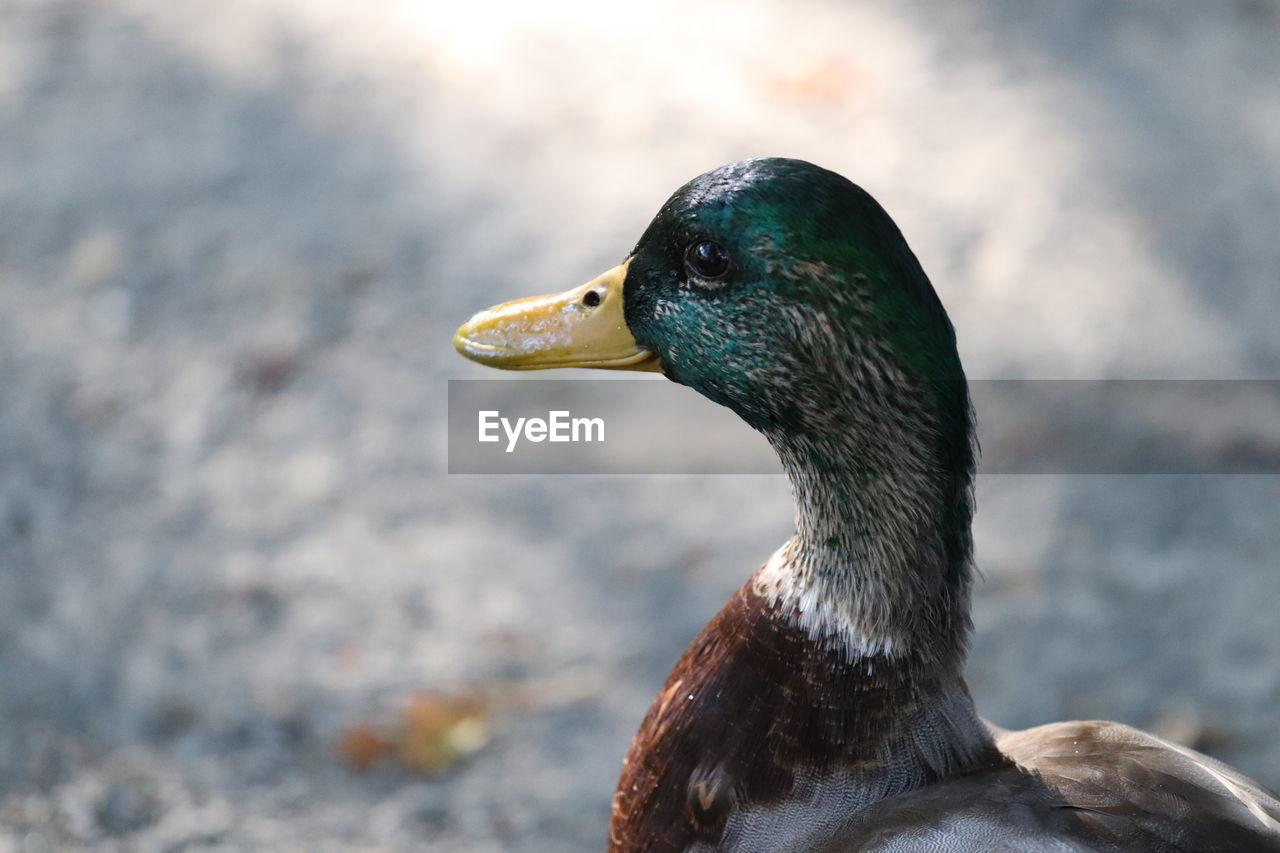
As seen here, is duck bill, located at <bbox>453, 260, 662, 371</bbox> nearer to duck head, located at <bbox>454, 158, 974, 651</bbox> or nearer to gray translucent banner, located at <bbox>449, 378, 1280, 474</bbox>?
duck head, located at <bbox>454, 158, 974, 651</bbox>

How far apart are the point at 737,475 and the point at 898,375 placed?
61.2 inches

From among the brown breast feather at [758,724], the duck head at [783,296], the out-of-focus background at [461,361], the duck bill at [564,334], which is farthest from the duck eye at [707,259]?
the out-of-focus background at [461,361]

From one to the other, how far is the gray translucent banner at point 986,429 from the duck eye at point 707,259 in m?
1.48

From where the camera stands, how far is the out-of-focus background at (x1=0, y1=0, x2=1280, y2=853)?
253 centimetres

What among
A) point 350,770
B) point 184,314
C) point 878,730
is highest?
point 184,314

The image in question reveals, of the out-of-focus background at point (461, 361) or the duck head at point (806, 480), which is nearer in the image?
the duck head at point (806, 480)

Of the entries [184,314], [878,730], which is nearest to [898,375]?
[878,730]

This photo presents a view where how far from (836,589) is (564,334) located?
46 cm

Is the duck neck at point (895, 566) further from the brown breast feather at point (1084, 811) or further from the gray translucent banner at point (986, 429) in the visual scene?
the gray translucent banner at point (986, 429)

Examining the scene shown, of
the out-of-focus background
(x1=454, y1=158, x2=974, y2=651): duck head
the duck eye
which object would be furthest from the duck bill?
the out-of-focus background

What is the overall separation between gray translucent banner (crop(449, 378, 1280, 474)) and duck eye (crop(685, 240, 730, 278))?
58.2 inches

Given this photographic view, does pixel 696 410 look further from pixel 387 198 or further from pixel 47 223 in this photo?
pixel 47 223

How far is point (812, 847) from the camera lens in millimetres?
1603

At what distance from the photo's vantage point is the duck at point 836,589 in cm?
149
